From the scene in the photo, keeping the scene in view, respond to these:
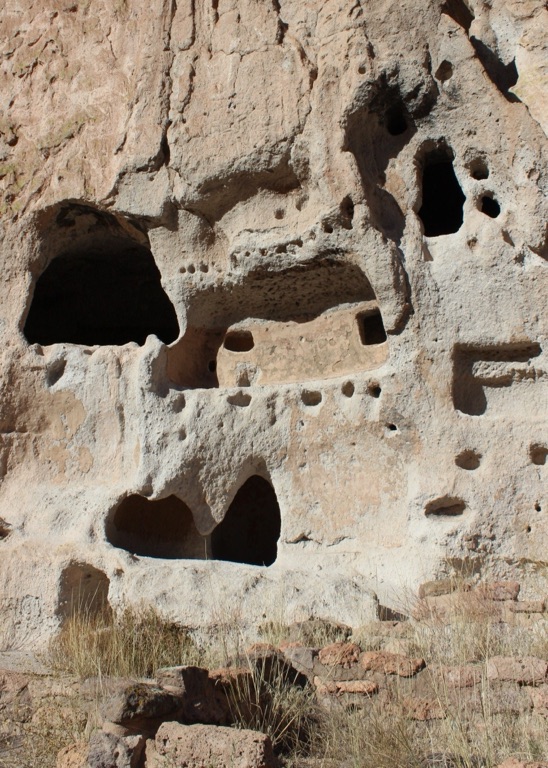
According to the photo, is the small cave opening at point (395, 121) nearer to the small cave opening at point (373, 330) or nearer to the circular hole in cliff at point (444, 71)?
the circular hole in cliff at point (444, 71)

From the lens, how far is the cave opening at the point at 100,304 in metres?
8.62

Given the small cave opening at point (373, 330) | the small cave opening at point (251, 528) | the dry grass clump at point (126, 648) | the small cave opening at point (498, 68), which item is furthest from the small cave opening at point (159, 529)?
the small cave opening at point (498, 68)

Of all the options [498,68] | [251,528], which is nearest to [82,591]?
[251,528]

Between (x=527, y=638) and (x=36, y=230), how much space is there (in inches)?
197

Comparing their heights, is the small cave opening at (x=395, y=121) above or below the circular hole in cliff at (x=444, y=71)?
below

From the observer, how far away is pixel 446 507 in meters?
6.05

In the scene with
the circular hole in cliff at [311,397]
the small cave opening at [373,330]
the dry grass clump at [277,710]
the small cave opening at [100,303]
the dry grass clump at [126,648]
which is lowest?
the dry grass clump at [277,710]

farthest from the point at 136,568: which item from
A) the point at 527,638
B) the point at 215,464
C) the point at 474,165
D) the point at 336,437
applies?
the point at 474,165

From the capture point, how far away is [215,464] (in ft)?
22.0

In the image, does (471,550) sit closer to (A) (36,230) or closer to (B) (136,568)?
(B) (136,568)

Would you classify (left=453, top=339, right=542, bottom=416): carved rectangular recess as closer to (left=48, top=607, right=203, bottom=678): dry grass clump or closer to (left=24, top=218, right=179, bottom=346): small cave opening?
(left=48, top=607, right=203, bottom=678): dry grass clump

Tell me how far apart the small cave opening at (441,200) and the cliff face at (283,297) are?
24 mm

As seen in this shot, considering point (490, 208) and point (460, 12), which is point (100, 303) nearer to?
point (490, 208)

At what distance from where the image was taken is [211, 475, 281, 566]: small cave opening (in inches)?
317
